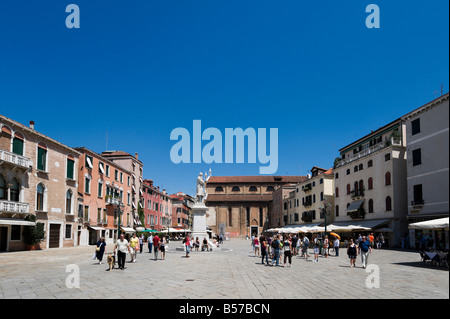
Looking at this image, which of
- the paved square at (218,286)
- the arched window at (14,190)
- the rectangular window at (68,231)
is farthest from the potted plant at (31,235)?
the paved square at (218,286)

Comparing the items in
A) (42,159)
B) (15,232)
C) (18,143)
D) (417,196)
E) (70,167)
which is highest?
(18,143)

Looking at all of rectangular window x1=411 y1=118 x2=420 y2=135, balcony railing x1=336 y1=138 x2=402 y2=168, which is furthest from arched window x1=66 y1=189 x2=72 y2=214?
rectangular window x1=411 y1=118 x2=420 y2=135

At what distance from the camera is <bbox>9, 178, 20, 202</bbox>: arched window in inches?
1187

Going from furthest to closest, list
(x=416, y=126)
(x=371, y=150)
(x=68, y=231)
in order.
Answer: (x=371, y=150)
(x=68, y=231)
(x=416, y=126)

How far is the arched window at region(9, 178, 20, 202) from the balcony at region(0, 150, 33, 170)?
1.42 meters

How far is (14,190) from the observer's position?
30.5 meters

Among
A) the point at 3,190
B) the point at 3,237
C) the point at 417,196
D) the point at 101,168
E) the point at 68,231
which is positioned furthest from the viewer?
the point at 101,168

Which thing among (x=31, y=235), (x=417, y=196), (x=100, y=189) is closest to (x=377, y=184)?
(x=417, y=196)

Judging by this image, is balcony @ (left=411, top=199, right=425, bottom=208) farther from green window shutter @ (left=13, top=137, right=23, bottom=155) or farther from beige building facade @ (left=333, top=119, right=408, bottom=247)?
green window shutter @ (left=13, top=137, right=23, bottom=155)

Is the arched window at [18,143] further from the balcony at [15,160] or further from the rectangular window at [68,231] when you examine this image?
the rectangular window at [68,231]

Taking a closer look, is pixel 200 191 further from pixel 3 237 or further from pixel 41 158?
pixel 3 237

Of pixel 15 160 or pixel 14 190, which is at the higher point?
pixel 15 160

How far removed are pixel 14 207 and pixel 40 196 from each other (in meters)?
4.40

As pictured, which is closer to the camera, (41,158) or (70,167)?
(41,158)
